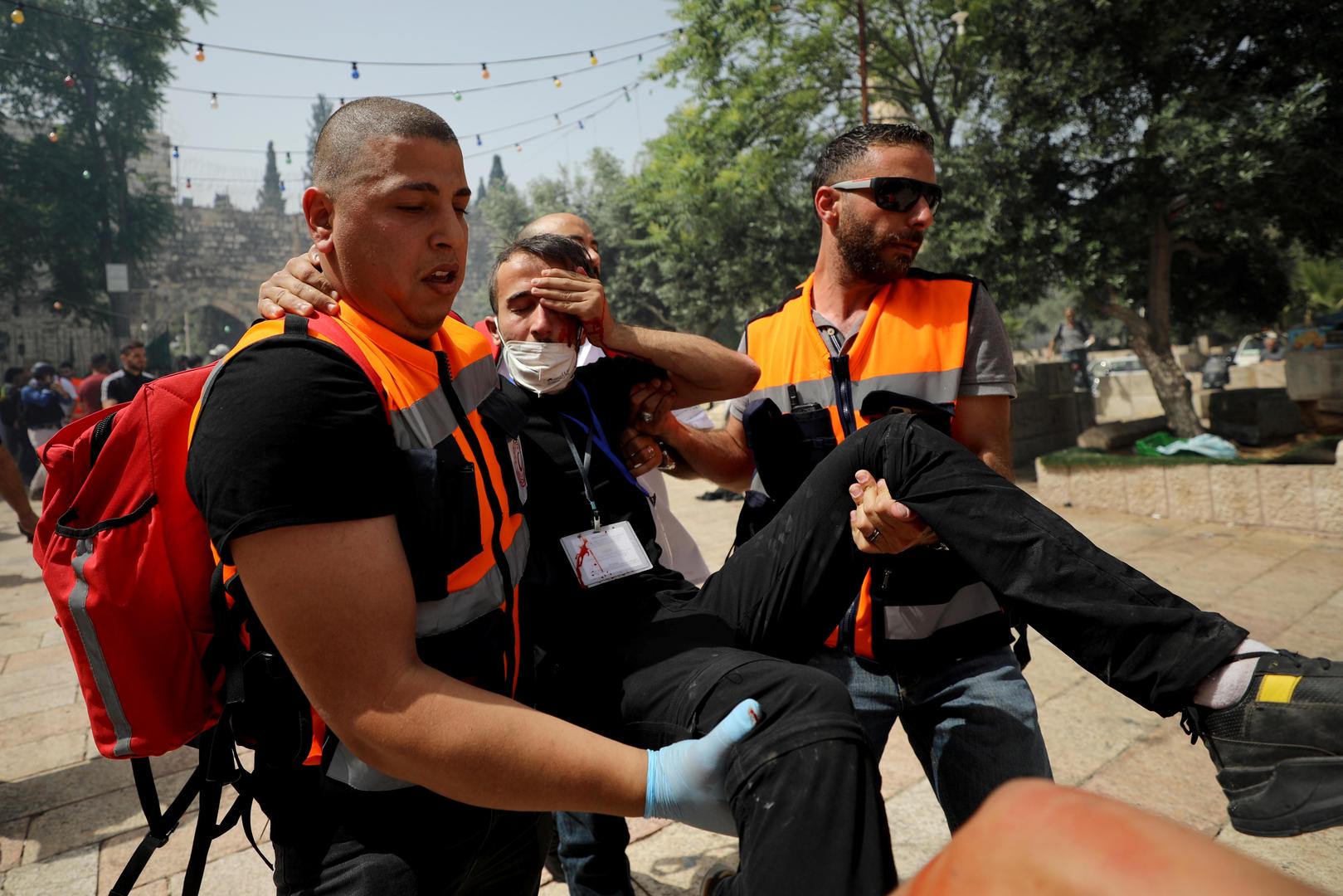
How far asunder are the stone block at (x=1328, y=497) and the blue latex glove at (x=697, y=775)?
24.5 ft

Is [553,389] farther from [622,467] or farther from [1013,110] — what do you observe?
[1013,110]

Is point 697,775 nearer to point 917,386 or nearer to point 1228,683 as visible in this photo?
point 1228,683

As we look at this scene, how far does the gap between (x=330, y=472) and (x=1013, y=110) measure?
34.3 feet

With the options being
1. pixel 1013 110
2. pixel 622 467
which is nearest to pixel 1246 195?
pixel 1013 110

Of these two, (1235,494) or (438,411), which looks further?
(1235,494)

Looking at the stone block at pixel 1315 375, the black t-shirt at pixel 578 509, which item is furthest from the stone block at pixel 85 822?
the stone block at pixel 1315 375

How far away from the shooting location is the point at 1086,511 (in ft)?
28.0

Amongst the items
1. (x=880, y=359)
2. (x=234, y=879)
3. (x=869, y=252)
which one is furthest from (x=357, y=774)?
(x=234, y=879)

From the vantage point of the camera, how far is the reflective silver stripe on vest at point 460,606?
1.40 meters

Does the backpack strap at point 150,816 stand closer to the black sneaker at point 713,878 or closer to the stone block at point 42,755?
the black sneaker at point 713,878

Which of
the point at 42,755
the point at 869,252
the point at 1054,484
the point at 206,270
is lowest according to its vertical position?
the point at 42,755

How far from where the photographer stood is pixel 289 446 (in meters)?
1.19

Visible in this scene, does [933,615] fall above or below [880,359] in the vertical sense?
below

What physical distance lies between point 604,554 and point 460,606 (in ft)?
1.79
